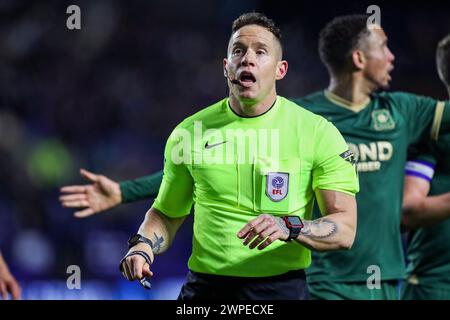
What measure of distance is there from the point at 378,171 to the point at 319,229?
1.57 m

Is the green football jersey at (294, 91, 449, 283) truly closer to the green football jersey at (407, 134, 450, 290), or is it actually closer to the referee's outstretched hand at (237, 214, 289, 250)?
the green football jersey at (407, 134, 450, 290)

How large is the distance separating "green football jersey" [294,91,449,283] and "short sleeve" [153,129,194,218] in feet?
4.09

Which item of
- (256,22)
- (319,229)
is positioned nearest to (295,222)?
(319,229)

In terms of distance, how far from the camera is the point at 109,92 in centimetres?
901

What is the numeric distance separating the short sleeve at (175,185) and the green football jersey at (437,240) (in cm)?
176

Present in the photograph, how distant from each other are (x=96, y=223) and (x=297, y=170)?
4.80 metres

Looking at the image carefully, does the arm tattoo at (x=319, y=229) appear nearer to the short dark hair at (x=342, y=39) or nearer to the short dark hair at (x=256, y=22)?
the short dark hair at (x=256, y=22)

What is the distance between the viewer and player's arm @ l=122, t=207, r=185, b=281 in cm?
355

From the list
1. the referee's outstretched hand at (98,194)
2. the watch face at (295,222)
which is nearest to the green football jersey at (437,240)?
the referee's outstretched hand at (98,194)

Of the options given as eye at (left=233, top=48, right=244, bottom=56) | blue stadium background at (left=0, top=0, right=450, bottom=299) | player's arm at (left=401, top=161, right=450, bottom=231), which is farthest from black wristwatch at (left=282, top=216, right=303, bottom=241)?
blue stadium background at (left=0, top=0, right=450, bottom=299)

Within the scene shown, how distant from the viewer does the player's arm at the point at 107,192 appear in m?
5.01

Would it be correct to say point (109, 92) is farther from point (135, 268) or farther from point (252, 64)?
point (135, 268)
